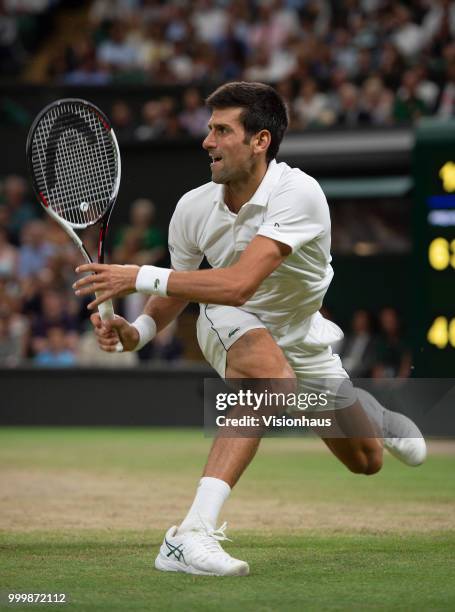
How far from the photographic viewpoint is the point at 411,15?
14.5m

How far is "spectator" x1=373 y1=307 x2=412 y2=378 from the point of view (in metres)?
11.3

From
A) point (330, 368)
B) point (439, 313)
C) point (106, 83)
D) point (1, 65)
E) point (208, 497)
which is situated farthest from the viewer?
point (1, 65)

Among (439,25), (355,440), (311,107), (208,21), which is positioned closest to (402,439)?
(355,440)

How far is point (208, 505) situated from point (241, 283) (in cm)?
86

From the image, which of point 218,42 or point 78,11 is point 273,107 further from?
point 78,11

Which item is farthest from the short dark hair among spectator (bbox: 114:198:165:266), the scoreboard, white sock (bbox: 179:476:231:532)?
spectator (bbox: 114:198:165:266)

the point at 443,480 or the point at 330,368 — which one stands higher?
the point at 330,368

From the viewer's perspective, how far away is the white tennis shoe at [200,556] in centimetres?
432

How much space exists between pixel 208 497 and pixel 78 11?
1526 centimetres

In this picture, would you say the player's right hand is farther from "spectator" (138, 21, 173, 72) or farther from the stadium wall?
"spectator" (138, 21, 173, 72)

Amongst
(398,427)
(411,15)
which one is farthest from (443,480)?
A: (411,15)

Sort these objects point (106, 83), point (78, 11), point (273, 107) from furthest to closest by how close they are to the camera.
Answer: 1. point (78, 11)
2. point (106, 83)
3. point (273, 107)

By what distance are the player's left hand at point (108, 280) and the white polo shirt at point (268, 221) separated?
581 mm

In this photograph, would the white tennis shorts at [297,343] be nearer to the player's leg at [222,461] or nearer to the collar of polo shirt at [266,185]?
the player's leg at [222,461]
